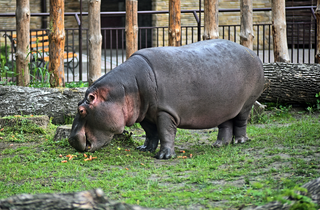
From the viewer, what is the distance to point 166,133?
A: 4.89 m

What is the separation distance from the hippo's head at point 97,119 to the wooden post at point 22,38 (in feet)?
10.4

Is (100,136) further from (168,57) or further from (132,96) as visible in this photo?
(168,57)

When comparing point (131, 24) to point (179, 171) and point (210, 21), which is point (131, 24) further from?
point (179, 171)

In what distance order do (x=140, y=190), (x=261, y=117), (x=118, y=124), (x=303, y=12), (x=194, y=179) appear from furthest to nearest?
(x=303, y=12) < (x=261, y=117) < (x=118, y=124) < (x=194, y=179) < (x=140, y=190)

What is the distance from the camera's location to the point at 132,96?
4816 millimetres

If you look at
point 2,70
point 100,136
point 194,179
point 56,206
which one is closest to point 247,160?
point 194,179

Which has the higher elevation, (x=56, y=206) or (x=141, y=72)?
(x=141, y=72)

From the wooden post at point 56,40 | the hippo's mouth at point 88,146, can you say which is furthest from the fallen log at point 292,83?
the hippo's mouth at point 88,146

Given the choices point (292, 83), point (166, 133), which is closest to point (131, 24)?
point (292, 83)

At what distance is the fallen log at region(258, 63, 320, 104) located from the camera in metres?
7.88

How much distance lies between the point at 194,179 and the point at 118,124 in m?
1.30

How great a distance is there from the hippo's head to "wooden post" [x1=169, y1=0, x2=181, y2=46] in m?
3.37

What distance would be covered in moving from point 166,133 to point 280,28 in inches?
181

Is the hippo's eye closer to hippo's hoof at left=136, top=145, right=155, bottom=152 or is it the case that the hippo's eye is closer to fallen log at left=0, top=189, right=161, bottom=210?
hippo's hoof at left=136, top=145, right=155, bottom=152
